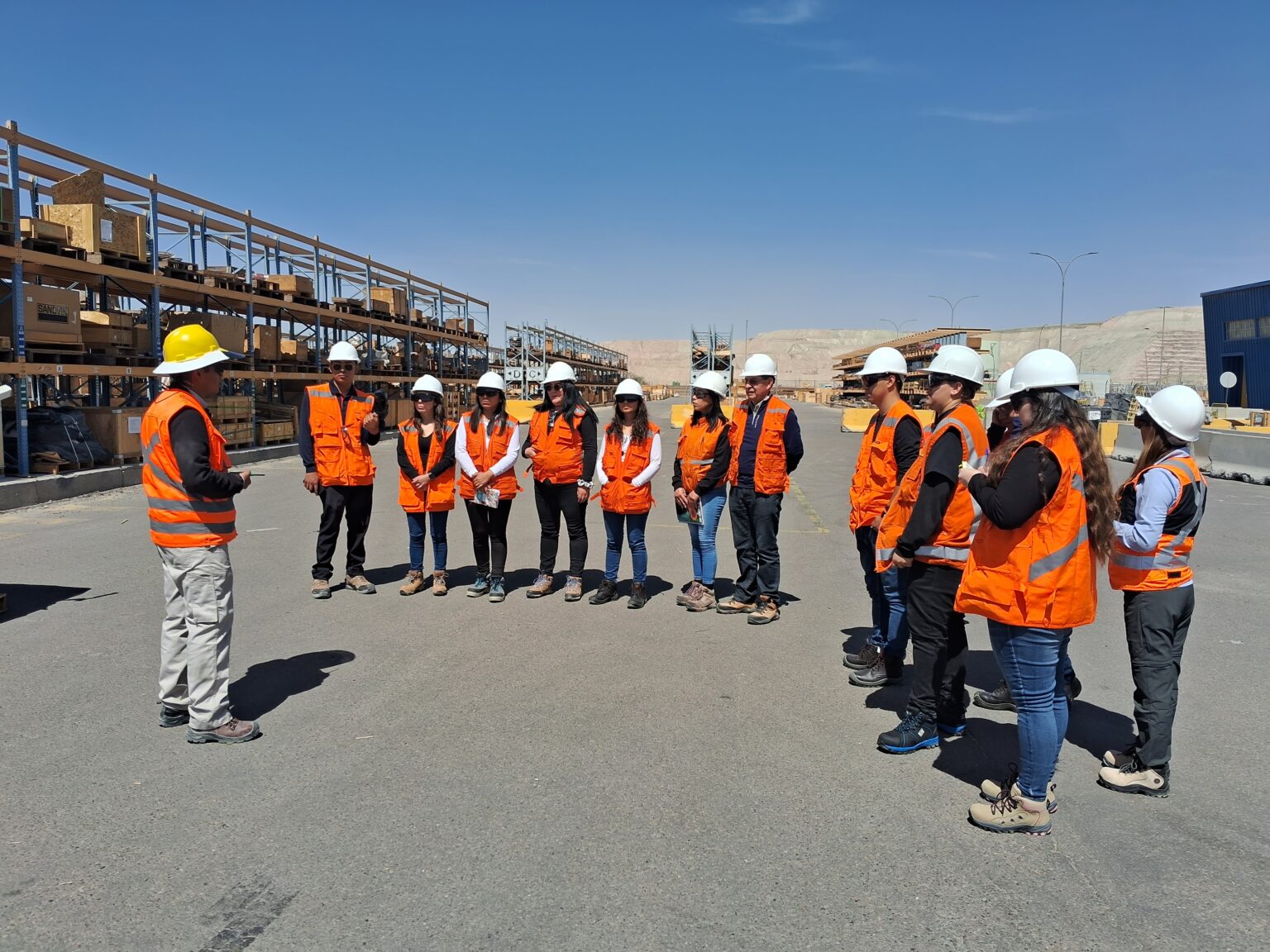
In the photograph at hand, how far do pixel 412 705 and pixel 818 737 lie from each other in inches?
85.3

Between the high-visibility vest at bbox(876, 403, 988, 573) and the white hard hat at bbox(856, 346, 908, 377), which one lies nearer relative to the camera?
the high-visibility vest at bbox(876, 403, 988, 573)

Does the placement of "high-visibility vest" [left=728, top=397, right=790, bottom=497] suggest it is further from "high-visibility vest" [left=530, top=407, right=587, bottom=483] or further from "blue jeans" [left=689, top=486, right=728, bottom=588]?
"high-visibility vest" [left=530, top=407, right=587, bottom=483]

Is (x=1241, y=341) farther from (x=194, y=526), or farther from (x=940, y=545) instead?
(x=194, y=526)

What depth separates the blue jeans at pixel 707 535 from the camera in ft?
22.3

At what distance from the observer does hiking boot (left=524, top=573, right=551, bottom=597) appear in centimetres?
723

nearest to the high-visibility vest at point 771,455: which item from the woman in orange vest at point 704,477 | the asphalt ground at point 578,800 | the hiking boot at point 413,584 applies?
the woman in orange vest at point 704,477

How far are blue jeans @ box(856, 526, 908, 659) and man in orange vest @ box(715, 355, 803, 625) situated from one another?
3.48ft

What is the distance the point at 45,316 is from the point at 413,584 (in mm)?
10406

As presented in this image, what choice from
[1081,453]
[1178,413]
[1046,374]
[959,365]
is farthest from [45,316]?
[1178,413]

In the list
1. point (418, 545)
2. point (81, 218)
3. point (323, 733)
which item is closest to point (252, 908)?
point (323, 733)

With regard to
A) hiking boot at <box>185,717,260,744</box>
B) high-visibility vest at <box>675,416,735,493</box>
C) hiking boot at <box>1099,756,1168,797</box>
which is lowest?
hiking boot at <box>1099,756,1168,797</box>

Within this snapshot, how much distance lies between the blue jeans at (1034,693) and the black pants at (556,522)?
429 cm

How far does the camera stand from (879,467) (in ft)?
16.8

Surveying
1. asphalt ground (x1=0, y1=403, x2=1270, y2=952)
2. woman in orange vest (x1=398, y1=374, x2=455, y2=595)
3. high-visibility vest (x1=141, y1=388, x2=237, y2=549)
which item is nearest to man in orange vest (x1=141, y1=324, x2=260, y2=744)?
high-visibility vest (x1=141, y1=388, x2=237, y2=549)
